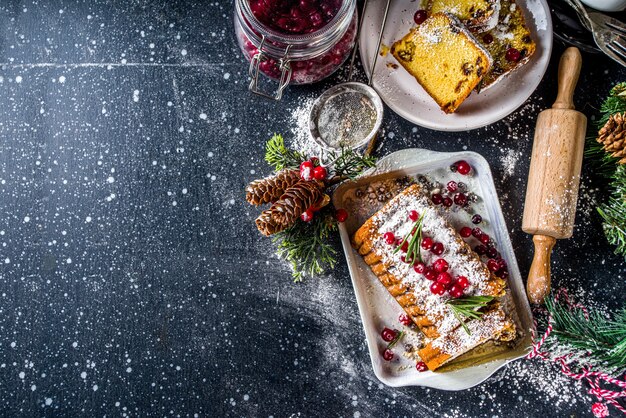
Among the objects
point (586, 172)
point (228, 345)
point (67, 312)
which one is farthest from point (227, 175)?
point (586, 172)

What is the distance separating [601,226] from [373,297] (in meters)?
0.70

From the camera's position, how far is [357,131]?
1.70 m

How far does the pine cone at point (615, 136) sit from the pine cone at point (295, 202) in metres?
0.73

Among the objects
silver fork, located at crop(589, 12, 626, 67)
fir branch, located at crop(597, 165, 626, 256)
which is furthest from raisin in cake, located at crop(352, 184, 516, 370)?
silver fork, located at crop(589, 12, 626, 67)

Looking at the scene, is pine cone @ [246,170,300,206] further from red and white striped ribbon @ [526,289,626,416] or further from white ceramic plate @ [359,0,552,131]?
red and white striped ribbon @ [526,289,626,416]

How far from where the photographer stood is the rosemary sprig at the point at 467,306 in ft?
5.08

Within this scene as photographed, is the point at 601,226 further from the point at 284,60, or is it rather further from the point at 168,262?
the point at 168,262

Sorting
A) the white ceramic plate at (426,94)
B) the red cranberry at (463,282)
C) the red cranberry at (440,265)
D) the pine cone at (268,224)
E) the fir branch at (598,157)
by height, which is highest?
the white ceramic plate at (426,94)

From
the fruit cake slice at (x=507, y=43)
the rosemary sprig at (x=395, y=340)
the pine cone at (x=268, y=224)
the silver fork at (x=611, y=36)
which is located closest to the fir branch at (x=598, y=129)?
the silver fork at (x=611, y=36)

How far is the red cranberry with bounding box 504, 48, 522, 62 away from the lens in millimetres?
1644

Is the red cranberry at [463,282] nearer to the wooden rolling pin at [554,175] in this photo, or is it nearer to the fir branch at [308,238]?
the wooden rolling pin at [554,175]

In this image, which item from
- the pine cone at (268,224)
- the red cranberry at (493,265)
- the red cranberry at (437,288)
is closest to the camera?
the pine cone at (268,224)

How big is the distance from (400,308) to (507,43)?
0.79 meters

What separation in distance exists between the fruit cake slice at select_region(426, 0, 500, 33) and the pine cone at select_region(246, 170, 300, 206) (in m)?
0.62
